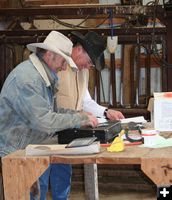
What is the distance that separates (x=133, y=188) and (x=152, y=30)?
1480 millimetres

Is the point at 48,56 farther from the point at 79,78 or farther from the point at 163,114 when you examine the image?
the point at 163,114

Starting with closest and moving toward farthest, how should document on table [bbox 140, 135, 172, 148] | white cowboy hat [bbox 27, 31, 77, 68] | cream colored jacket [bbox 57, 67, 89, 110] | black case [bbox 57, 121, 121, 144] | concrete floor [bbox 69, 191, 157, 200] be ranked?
document on table [bbox 140, 135, 172, 148], black case [bbox 57, 121, 121, 144], white cowboy hat [bbox 27, 31, 77, 68], cream colored jacket [bbox 57, 67, 89, 110], concrete floor [bbox 69, 191, 157, 200]

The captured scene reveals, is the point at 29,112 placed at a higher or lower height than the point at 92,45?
lower

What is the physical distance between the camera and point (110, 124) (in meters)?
2.86

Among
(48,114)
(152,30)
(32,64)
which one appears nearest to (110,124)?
(48,114)

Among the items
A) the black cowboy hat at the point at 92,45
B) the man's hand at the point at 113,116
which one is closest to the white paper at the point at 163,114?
the man's hand at the point at 113,116

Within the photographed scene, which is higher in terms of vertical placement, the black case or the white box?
the white box

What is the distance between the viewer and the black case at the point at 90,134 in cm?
266

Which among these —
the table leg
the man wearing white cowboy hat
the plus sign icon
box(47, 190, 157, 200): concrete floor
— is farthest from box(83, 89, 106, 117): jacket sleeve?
the plus sign icon

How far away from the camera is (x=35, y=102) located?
2711 millimetres

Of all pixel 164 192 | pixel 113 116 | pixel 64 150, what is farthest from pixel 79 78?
pixel 164 192

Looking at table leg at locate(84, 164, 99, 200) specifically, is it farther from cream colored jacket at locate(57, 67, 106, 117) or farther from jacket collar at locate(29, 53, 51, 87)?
jacket collar at locate(29, 53, 51, 87)

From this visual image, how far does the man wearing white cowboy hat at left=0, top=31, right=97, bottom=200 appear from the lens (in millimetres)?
2730

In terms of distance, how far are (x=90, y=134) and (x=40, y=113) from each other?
298mm
